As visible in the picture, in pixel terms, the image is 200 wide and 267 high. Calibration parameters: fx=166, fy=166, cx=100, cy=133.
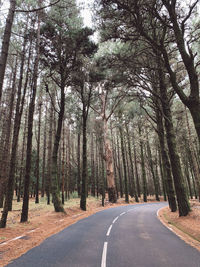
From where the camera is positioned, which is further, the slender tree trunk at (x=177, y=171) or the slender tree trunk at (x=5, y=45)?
the slender tree trunk at (x=177, y=171)

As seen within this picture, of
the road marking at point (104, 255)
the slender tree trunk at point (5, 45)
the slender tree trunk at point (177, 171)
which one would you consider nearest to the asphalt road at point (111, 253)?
the road marking at point (104, 255)

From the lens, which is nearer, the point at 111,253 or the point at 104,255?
the point at 104,255

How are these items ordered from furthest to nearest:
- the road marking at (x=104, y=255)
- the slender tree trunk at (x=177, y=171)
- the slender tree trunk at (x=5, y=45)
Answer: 1. the slender tree trunk at (x=177, y=171)
2. the slender tree trunk at (x=5, y=45)
3. the road marking at (x=104, y=255)

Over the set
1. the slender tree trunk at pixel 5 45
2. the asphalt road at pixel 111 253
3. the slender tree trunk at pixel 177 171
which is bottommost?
the asphalt road at pixel 111 253

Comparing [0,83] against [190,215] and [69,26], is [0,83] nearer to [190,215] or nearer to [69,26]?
[69,26]

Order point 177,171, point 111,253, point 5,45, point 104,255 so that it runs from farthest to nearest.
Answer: point 177,171, point 5,45, point 111,253, point 104,255

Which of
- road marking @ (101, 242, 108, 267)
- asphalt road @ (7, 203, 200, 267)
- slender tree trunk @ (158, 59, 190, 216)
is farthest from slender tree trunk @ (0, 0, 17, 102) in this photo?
slender tree trunk @ (158, 59, 190, 216)

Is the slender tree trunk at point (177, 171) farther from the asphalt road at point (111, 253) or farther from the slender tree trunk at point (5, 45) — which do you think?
the slender tree trunk at point (5, 45)

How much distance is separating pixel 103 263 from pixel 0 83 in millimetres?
5997

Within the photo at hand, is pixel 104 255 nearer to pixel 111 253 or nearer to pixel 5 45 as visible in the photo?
pixel 111 253

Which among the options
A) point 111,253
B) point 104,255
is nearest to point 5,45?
point 104,255

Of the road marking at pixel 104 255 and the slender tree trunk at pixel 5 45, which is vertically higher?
the slender tree trunk at pixel 5 45

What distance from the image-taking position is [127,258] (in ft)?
14.9

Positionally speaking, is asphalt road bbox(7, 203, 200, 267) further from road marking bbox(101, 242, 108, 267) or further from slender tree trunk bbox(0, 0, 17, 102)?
slender tree trunk bbox(0, 0, 17, 102)
